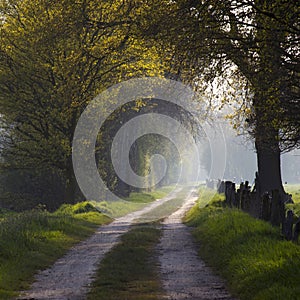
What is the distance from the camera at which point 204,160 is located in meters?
173

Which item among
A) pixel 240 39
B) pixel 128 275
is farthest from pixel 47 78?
pixel 128 275

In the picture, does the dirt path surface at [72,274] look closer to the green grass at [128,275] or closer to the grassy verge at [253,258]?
the green grass at [128,275]

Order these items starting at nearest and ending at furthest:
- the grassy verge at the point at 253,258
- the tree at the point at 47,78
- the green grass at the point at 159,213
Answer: the grassy verge at the point at 253,258 < the tree at the point at 47,78 < the green grass at the point at 159,213

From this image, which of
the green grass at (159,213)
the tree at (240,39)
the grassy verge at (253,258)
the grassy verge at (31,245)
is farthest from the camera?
the green grass at (159,213)

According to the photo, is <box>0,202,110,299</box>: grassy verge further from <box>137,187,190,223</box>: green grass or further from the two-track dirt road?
<box>137,187,190,223</box>: green grass

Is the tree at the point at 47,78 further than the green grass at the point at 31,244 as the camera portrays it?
Yes

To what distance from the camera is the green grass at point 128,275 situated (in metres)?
10.0

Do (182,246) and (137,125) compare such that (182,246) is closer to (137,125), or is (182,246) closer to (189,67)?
(189,67)

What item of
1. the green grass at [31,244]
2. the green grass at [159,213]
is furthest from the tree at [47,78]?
the green grass at [31,244]

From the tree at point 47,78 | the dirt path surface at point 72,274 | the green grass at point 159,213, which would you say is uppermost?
the tree at point 47,78

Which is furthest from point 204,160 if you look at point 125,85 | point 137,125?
point 125,85

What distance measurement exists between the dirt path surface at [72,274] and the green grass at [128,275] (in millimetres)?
230

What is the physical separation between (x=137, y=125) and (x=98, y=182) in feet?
27.0

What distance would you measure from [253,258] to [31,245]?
651 centimetres
